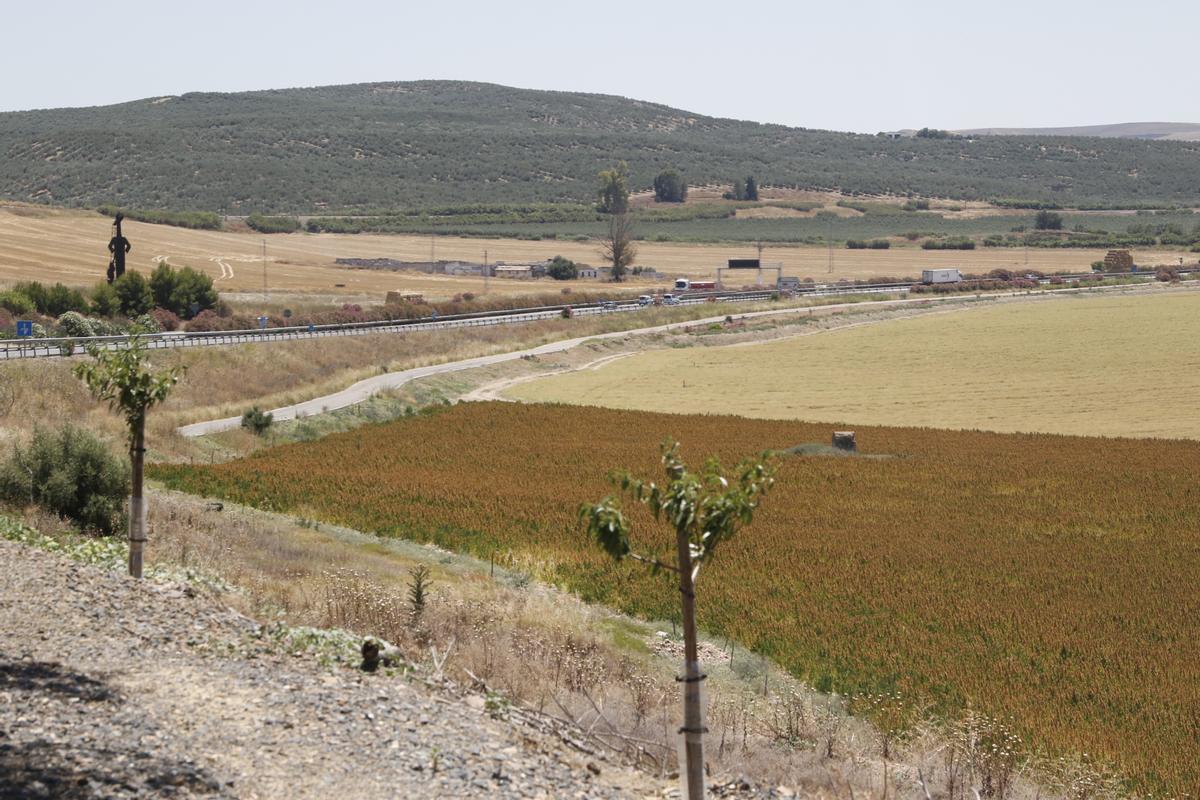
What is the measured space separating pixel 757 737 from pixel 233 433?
116 ft

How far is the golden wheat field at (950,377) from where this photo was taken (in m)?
59.5

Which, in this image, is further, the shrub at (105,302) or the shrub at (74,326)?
the shrub at (105,302)

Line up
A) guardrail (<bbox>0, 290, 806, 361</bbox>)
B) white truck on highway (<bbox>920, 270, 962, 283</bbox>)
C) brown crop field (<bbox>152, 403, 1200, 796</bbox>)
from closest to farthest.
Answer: brown crop field (<bbox>152, 403, 1200, 796</bbox>), guardrail (<bbox>0, 290, 806, 361</bbox>), white truck on highway (<bbox>920, 270, 962, 283</bbox>)

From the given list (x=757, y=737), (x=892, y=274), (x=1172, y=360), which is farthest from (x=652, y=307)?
(x=757, y=737)

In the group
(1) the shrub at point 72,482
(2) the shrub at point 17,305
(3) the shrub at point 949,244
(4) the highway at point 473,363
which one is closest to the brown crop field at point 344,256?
(3) the shrub at point 949,244

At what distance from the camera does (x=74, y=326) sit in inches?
2660

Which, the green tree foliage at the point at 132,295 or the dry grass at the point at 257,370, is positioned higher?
the green tree foliage at the point at 132,295

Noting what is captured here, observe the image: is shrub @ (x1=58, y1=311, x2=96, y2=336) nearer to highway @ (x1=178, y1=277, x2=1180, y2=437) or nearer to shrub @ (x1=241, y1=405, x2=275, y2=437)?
highway @ (x1=178, y1=277, x2=1180, y2=437)

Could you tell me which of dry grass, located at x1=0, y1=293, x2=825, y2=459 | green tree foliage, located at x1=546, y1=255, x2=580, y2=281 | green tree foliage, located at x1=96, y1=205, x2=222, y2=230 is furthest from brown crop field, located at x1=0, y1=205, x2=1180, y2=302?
dry grass, located at x1=0, y1=293, x2=825, y2=459

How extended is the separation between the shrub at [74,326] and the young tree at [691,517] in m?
60.1

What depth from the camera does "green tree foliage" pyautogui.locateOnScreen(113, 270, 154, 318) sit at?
78.2 metres

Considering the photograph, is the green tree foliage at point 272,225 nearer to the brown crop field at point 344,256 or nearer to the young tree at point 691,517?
the brown crop field at point 344,256

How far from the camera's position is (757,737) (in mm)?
16031

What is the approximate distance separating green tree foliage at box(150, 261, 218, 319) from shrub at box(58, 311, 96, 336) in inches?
455
